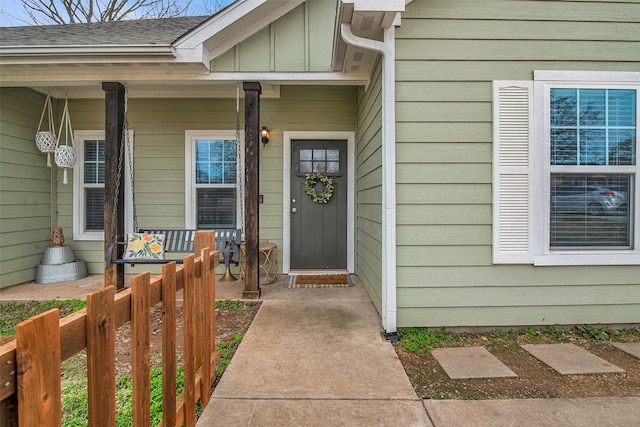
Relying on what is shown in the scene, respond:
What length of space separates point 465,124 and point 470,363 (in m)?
1.79

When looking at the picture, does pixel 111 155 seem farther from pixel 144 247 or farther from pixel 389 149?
pixel 389 149

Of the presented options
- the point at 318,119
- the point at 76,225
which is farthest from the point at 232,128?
the point at 76,225

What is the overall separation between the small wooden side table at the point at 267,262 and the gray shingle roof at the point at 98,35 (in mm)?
2419

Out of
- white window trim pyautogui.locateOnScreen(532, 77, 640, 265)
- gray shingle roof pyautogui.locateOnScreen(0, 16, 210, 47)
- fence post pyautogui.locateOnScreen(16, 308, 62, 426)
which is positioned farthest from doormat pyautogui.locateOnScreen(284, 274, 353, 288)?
fence post pyautogui.locateOnScreen(16, 308, 62, 426)

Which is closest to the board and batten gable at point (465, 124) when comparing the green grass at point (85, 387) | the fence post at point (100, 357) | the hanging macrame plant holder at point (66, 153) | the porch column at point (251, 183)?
the porch column at point (251, 183)

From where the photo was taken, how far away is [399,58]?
8.79 ft

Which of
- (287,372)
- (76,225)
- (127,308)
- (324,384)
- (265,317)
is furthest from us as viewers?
(76,225)

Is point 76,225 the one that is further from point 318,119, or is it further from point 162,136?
point 318,119

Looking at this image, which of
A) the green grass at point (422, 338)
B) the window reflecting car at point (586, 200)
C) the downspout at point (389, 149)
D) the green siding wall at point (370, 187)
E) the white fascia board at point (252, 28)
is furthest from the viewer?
the white fascia board at point (252, 28)

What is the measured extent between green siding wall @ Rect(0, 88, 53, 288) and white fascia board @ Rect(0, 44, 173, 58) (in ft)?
3.75

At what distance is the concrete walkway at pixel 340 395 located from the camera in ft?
5.38

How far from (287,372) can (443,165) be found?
76.4 inches

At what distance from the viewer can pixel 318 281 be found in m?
4.20

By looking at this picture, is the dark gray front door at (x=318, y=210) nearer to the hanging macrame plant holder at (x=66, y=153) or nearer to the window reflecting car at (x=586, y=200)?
the window reflecting car at (x=586, y=200)
